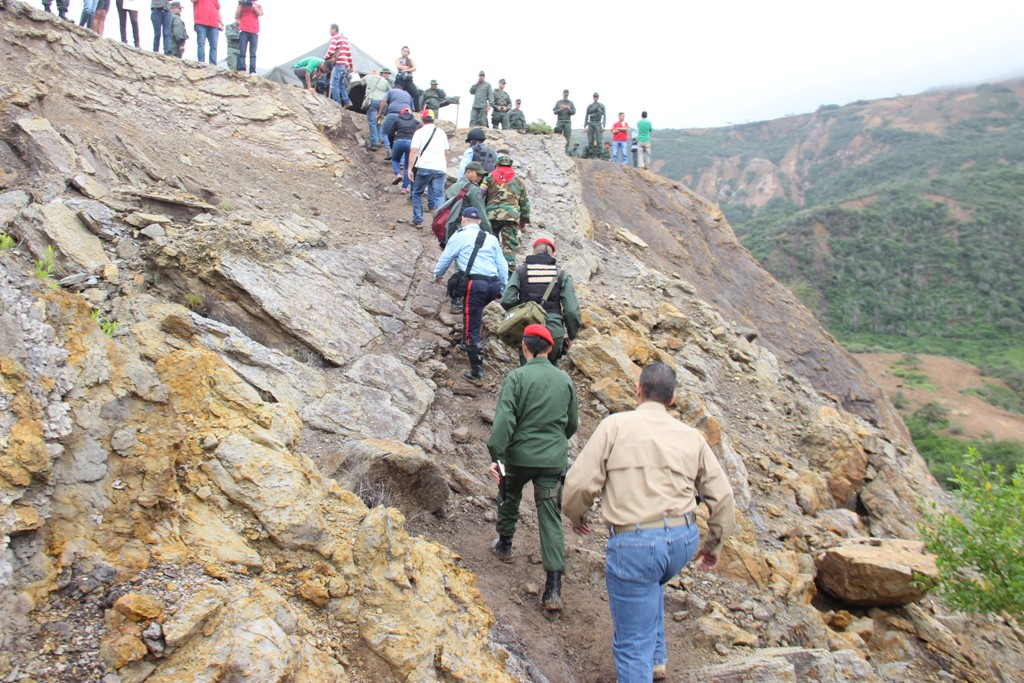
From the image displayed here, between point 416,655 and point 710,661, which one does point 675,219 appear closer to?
point 710,661

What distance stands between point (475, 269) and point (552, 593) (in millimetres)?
3252

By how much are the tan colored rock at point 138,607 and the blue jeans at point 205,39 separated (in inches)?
445

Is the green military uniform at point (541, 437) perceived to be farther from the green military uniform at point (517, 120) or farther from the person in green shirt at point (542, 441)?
the green military uniform at point (517, 120)

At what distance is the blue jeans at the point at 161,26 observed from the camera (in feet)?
37.3

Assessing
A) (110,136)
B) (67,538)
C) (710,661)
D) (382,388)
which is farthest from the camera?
(110,136)

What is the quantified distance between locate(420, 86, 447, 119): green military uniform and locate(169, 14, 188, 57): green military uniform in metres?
4.68

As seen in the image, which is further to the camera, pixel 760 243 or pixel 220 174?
pixel 760 243

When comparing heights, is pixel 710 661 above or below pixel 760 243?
below

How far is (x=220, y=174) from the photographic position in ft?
29.5

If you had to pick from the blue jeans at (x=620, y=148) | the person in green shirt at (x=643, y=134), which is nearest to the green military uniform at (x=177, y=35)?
the blue jeans at (x=620, y=148)

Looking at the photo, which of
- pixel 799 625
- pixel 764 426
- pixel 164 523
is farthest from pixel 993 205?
pixel 164 523

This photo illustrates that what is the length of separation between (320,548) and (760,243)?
5102cm

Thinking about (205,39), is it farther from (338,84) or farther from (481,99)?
(481,99)

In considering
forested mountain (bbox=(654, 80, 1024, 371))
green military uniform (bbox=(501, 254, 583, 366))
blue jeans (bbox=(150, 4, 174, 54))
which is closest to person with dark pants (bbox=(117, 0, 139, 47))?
blue jeans (bbox=(150, 4, 174, 54))
